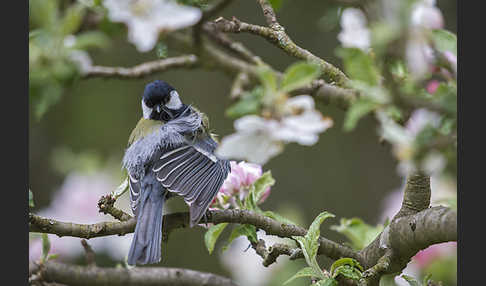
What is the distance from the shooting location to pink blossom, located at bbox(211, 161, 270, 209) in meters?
1.71

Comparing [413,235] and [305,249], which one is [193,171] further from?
[413,235]

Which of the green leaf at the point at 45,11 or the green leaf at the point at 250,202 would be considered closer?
the green leaf at the point at 45,11

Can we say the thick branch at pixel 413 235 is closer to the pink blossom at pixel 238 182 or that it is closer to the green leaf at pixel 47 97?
the pink blossom at pixel 238 182

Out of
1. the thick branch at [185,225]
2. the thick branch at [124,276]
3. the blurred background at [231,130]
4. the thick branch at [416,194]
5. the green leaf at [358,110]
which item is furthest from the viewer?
the blurred background at [231,130]

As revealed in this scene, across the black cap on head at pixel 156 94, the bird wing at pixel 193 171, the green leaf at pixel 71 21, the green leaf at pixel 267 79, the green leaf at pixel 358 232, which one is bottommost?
the green leaf at pixel 358 232

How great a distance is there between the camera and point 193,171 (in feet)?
6.19

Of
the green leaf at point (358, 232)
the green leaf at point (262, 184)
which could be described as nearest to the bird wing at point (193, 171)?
the green leaf at point (262, 184)

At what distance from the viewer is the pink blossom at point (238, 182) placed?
67.2 inches

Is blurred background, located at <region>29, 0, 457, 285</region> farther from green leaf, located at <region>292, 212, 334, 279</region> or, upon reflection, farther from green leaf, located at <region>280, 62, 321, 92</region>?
green leaf, located at <region>280, 62, 321, 92</region>

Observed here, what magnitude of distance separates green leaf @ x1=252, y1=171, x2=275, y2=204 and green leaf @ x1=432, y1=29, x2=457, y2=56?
2.24ft

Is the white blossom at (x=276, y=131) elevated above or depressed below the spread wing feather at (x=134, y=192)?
above

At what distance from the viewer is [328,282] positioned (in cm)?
144

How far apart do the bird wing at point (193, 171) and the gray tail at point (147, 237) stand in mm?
97

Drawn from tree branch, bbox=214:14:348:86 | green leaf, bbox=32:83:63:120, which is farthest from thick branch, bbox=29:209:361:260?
green leaf, bbox=32:83:63:120
